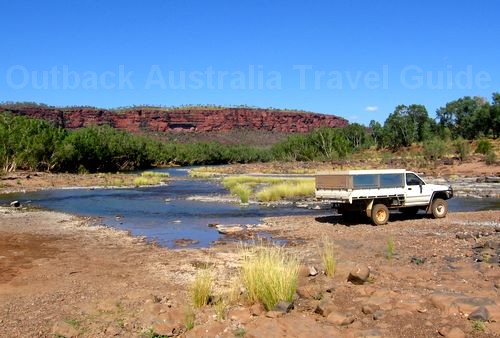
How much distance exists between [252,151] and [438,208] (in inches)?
5497

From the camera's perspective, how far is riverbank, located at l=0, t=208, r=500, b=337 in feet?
24.9

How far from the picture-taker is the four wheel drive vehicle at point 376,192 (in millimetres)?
18672

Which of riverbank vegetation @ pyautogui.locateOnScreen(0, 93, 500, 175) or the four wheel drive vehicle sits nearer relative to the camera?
the four wheel drive vehicle

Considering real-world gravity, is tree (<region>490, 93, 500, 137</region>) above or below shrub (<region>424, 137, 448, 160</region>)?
above

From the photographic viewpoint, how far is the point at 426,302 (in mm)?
7945

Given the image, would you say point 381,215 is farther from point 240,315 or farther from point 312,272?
point 240,315

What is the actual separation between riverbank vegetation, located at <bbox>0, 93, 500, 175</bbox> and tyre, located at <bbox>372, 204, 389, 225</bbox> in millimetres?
44570

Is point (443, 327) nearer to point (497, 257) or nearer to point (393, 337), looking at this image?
point (393, 337)

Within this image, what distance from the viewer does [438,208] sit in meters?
20.6

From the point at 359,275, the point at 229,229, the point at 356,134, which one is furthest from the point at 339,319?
the point at 356,134

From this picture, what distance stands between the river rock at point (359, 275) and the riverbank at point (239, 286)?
13 centimetres

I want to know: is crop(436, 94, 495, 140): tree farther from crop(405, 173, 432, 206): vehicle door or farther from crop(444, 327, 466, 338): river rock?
crop(444, 327, 466, 338): river rock

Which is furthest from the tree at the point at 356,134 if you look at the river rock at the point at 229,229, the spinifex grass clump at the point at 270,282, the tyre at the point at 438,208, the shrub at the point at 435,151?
the spinifex grass clump at the point at 270,282

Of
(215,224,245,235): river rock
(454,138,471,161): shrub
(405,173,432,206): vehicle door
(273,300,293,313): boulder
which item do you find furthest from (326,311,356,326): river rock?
(454,138,471,161): shrub
